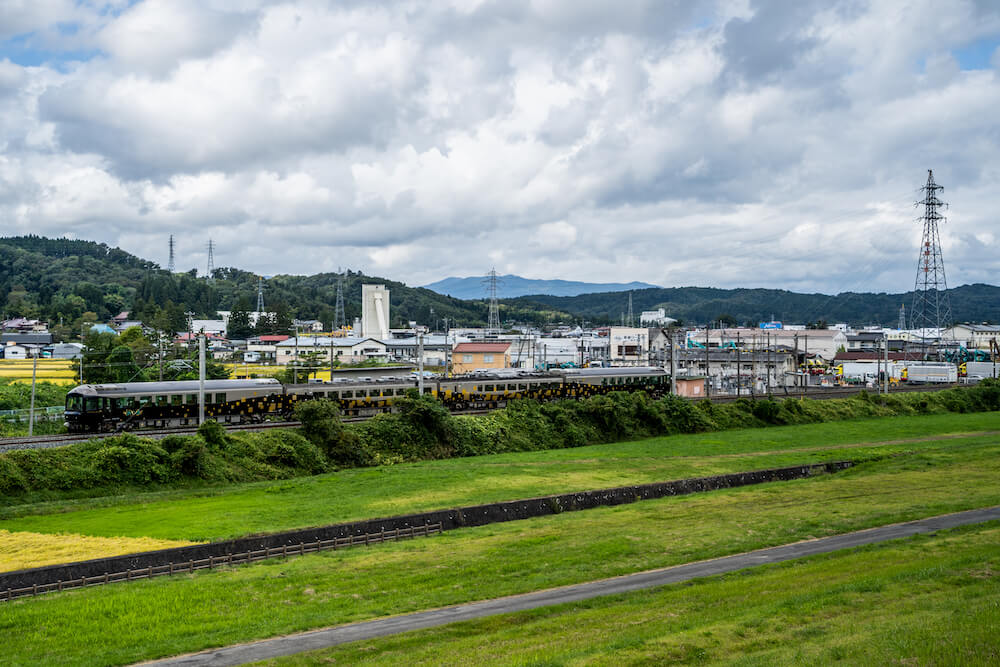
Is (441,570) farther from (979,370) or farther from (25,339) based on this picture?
(25,339)

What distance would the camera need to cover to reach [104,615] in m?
16.0

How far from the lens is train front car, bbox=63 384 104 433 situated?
37.2 metres

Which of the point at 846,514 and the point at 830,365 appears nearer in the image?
the point at 846,514

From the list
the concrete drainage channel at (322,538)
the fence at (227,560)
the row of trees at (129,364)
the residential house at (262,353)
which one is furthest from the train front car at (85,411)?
the residential house at (262,353)

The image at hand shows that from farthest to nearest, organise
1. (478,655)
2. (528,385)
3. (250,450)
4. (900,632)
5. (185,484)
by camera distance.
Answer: (528,385) < (250,450) < (185,484) < (478,655) < (900,632)

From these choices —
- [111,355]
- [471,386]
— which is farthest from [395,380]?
[111,355]

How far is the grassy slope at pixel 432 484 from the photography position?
24453mm

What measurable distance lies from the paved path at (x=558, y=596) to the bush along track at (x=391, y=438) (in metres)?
17.5

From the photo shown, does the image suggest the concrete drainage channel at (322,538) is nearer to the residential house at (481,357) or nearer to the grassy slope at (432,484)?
the grassy slope at (432,484)

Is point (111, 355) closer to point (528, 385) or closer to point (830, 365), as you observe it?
point (528, 385)

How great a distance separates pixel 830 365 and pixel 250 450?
279ft

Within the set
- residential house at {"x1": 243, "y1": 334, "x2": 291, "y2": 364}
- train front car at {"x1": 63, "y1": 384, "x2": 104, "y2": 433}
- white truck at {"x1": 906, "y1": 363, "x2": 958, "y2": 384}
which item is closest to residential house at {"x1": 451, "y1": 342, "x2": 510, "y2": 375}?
residential house at {"x1": 243, "y1": 334, "x2": 291, "y2": 364}

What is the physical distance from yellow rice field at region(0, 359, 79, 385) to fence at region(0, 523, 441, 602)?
5010 centimetres

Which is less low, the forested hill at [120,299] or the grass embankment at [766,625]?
the forested hill at [120,299]
